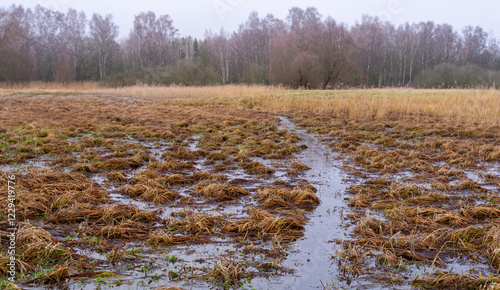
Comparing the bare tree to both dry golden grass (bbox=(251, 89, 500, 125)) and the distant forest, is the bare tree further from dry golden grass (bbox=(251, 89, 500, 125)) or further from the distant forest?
dry golden grass (bbox=(251, 89, 500, 125))

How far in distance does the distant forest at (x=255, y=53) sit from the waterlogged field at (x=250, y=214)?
2648cm

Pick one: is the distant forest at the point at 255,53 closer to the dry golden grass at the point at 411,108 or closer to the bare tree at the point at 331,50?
the bare tree at the point at 331,50

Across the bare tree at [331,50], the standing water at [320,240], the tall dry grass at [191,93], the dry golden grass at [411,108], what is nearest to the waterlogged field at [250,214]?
the standing water at [320,240]

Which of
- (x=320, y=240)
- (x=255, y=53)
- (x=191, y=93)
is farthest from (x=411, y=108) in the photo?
(x=255, y=53)

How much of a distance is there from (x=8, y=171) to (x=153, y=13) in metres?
47.4

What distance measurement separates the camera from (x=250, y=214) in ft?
13.0

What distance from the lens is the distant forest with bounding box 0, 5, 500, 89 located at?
34.0 meters

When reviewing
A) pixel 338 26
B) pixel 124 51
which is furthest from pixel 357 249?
pixel 124 51

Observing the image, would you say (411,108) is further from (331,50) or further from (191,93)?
(331,50)

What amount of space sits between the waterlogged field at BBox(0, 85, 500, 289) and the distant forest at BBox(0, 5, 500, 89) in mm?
26483

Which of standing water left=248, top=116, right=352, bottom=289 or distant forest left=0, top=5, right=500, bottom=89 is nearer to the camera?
standing water left=248, top=116, right=352, bottom=289

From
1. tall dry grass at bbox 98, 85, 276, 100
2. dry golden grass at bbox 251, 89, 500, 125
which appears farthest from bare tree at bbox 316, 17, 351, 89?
dry golden grass at bbox 251, 89, 500, 125

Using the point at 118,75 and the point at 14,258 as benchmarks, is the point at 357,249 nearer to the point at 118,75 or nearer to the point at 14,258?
the point at 14,258

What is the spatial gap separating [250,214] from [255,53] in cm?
4837
